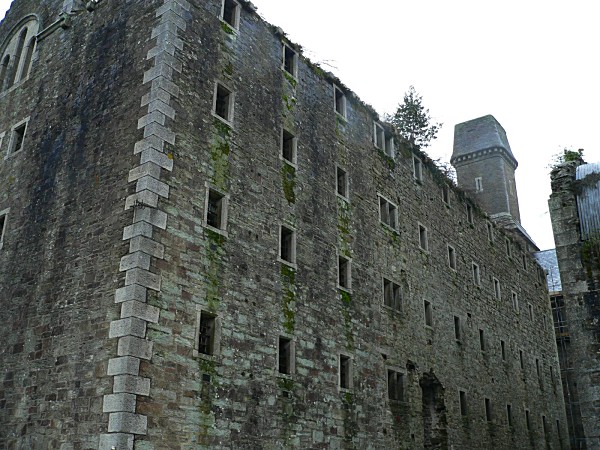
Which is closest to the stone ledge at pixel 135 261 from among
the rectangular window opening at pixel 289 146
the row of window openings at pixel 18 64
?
the rectangular window opening at pixel 289 146

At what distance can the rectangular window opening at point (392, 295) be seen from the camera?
23406mm

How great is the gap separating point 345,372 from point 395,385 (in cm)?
328

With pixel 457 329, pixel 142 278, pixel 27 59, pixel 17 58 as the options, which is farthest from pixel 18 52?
pixel 457 329

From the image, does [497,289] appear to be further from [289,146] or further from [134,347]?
[134,347]

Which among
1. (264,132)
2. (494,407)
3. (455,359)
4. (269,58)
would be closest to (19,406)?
(264,132)

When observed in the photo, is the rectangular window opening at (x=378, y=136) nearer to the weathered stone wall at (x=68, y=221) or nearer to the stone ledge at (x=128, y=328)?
the weathered stone wall at (x=68, y=221)

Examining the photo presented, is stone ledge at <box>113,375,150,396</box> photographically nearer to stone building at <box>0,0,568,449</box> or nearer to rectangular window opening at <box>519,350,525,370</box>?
stone building at <box>0,0,568,449</box>

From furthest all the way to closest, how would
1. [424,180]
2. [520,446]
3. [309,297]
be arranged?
[520,446] < [424,180] < [309,297]

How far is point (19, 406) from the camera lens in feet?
49.4

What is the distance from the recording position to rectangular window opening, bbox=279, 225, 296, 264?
62.2ft

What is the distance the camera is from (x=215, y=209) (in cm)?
1703

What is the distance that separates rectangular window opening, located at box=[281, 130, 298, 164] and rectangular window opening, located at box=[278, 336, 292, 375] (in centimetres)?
584

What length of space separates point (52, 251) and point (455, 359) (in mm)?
17497

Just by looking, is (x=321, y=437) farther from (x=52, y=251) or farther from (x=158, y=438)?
(x=52, y=251)
